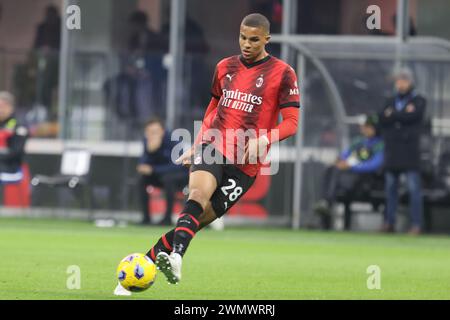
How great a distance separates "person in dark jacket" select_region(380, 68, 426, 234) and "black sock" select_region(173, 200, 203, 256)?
32.3 feet

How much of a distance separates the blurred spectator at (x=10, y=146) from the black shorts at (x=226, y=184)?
10.9m

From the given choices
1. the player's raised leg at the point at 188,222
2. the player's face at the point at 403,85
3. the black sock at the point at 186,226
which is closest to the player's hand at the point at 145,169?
the player's face at the point at 403,85

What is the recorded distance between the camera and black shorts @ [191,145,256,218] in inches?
385

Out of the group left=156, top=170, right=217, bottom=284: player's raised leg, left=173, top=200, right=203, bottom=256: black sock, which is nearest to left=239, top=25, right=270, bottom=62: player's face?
left=156, top=170, right=217, bottom=284: player's raised leg

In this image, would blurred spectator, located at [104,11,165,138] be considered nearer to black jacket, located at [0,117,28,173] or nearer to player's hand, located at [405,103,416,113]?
black jacket, located at [0,117,28,173]

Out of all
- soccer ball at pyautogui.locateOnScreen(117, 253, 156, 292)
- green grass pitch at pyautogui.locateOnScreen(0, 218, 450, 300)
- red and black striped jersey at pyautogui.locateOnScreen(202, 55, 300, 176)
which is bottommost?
green grass pitch at pyautogui.locateOnScreen(0, 218, 450, 300)

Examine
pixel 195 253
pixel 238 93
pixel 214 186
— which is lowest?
pixel 195 253

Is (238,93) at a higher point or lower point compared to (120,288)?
higher

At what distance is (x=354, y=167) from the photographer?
1995 cm

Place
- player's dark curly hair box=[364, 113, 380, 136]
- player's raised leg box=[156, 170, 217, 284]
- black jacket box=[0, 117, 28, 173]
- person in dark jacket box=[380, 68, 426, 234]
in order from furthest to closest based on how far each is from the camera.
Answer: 1. black jacket box=[0, 117, 28, 173]
2. player's dark curly hair box=[364, 113, 380, 136]
3. person in dark jacket box=[380, 68, 426, 234]
4. player's raised leg box=[156, 170, 217, 284]
